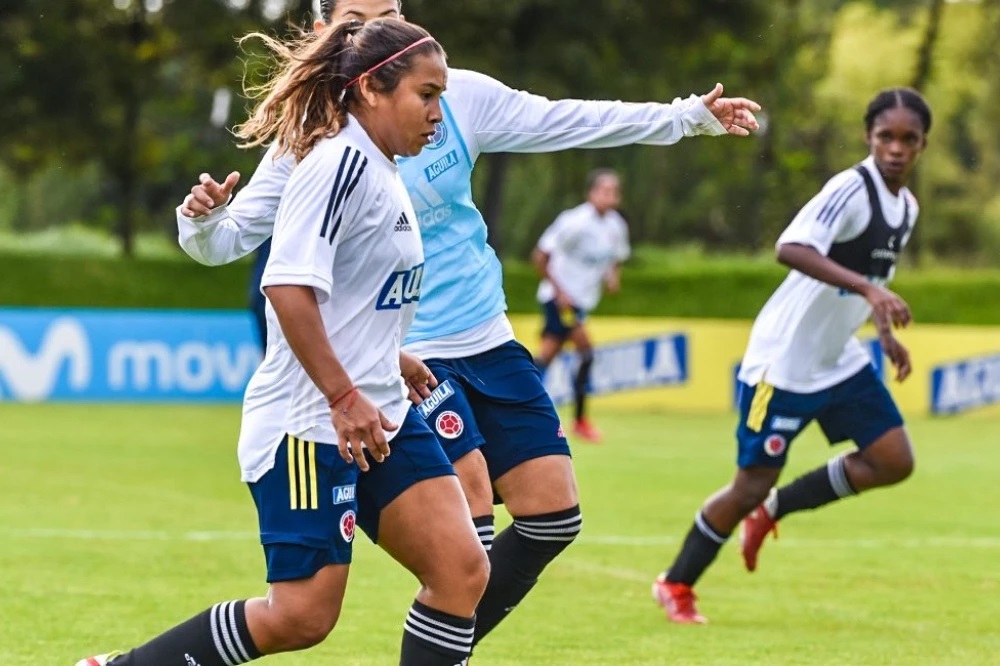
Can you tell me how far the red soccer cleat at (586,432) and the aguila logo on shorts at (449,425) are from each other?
10895 millimetres

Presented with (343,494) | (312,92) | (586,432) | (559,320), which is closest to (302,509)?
(343,494)

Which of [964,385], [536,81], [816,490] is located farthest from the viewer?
[536,81]

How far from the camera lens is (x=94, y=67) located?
3012 cm

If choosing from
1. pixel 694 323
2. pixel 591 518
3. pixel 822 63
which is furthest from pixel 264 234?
pixel 822 63

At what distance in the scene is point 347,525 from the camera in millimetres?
4637

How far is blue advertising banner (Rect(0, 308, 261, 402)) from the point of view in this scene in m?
20.2

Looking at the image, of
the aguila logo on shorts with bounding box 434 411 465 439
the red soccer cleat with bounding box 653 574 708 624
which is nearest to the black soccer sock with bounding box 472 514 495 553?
the aguila logo on shorts with bounding box 434 411 465 439

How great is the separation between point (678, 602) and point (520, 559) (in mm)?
1892

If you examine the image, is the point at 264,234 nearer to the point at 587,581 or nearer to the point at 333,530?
the point at 333,530

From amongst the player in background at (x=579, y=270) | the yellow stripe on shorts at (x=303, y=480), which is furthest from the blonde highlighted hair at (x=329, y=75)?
the player in background at (x=579, y=270)

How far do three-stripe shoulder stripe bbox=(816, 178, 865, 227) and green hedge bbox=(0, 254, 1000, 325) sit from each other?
53.7 feet

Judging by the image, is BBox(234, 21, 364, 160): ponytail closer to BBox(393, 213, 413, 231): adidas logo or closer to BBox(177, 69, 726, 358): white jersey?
BBox(393, 213, 413, 231): adidas logo

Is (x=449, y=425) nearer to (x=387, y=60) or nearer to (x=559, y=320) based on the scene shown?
(x=387, y=60)

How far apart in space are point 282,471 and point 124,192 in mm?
26763
